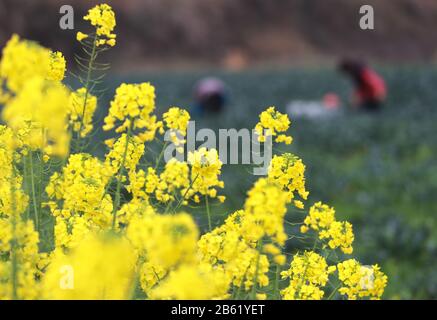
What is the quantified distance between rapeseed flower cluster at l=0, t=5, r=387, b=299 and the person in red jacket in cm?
1609

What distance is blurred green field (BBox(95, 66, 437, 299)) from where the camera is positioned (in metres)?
7.65

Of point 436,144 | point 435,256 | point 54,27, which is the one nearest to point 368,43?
point 54,27

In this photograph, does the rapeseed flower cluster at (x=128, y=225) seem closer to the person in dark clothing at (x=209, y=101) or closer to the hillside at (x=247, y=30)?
the person in dark clothing at (x=209, y=101)

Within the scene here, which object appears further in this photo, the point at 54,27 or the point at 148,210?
the point at 54,27

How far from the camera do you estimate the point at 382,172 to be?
36.9ft

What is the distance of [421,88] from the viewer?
21219 mm

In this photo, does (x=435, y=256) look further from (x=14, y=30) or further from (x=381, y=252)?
(x=14, y=30)

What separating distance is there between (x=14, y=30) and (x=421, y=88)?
31420 millimetres

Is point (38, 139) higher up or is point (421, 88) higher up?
point (421, 88)

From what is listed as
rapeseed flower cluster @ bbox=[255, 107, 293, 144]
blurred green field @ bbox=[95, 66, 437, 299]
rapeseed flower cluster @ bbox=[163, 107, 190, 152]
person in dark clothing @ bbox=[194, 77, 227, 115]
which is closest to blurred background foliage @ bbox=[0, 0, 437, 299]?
blurred green field @ bbox=[95, 66, 437, 299]

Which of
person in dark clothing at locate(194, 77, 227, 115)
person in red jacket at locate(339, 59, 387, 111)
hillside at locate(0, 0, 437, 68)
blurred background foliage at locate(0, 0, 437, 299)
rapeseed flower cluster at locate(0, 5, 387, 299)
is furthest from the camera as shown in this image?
hillside at locate(0, 0, 437, 68)

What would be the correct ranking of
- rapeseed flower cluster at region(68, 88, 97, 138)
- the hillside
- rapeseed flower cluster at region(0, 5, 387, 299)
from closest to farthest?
1. rapeseed flower cluster at region(0, 5, 387, 299)
2. rapeseed flower cluster at region(68, 88, 97, 138)
3. the hillside

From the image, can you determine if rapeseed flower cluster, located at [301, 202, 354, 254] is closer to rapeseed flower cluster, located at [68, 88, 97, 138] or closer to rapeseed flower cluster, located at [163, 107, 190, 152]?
rapeseed flower cluster, located at [163, 107, 190, 152]

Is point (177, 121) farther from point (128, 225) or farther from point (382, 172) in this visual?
point (382, 172)
